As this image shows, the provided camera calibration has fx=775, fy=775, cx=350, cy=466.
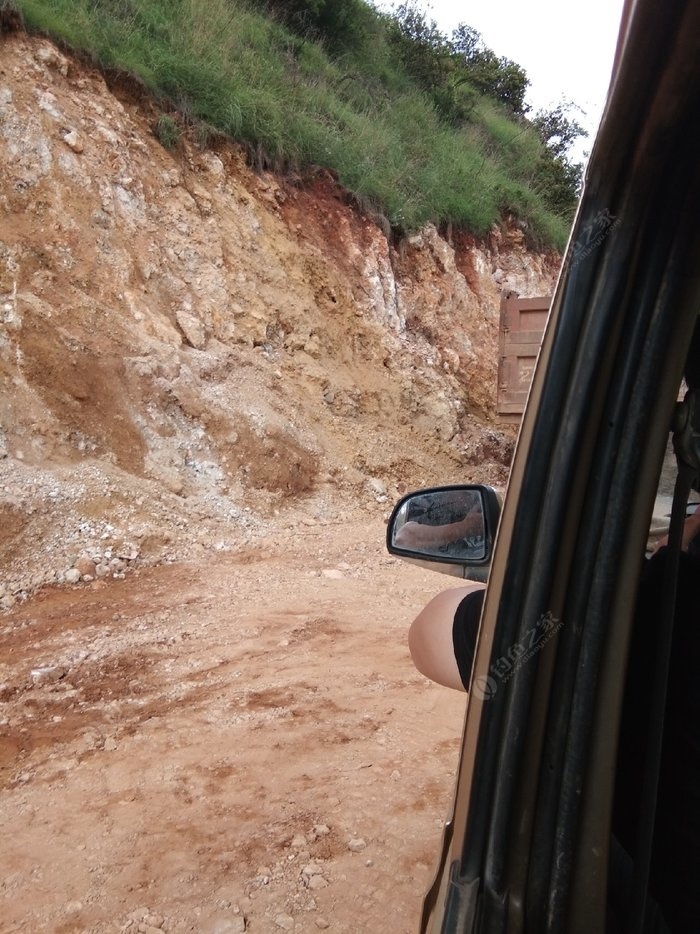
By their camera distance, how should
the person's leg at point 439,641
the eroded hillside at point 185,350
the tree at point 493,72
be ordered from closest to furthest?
the person's leg at point 439,641
the eroded hillside at point 185,350
the tree at point 493,72

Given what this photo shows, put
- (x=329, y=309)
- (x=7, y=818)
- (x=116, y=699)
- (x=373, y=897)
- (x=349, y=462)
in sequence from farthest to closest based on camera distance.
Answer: (x=329, y=309), (x=349, y=462), (x=116, y=699), (x=7, y=818), (x=373, y=897)

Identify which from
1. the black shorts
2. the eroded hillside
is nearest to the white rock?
the eroded hillside

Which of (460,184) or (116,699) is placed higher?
(460,184)

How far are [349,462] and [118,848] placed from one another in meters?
6.87

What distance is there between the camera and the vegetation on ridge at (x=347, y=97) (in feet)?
33.8

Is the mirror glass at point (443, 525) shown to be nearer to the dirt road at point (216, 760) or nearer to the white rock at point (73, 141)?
the dirt road at point (216, 760)

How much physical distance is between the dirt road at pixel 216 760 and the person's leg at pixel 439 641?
47.4 inches

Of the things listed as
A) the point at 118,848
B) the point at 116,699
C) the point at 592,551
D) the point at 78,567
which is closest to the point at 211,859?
the point at 118,848

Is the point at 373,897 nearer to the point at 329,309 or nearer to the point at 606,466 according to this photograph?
the point at 606,466

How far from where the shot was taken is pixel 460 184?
14.3 meters

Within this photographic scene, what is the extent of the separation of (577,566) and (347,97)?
15.1 meters

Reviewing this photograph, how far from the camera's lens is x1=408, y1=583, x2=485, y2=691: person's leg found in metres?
1.63

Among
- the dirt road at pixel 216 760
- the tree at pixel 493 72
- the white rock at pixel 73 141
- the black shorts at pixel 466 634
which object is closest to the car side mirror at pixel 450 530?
the black shorts at pixel 466 634

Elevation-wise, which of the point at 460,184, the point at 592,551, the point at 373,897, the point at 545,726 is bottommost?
the point at 373,897
